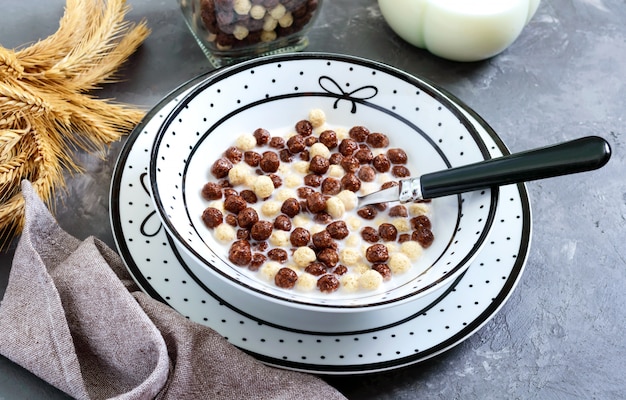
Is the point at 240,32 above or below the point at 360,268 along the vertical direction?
above

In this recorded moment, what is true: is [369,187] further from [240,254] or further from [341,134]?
[240,254]

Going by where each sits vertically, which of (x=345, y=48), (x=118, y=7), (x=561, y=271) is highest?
(x=118, y=7)

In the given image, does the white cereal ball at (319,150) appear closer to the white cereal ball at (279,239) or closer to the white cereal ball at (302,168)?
the white cereal ball at (302,168)

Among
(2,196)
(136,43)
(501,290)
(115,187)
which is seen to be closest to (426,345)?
(501,290)

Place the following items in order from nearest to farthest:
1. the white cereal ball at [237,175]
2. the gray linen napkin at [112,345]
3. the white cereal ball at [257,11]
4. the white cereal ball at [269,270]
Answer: the gray linen napkin at [112,345], the white cereal ball at [269,270], the white cereal ball at [237,175], the white cereal ball at [257,11]

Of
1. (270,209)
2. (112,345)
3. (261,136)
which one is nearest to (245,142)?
(261,136)

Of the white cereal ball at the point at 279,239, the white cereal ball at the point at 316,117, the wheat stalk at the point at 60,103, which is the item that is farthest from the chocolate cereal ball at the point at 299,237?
the wheat stalk at the point at 60,103

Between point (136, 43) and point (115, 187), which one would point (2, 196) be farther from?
point (136, 43)
